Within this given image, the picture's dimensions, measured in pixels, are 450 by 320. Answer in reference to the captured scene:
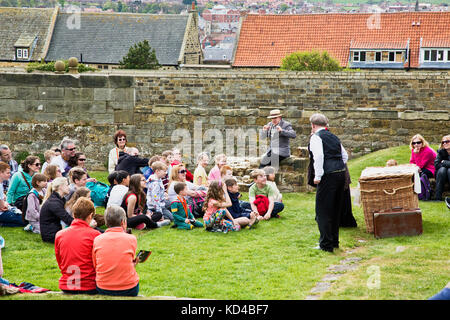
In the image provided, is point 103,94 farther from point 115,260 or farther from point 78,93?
point 115,260

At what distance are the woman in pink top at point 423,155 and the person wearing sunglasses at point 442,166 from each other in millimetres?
349

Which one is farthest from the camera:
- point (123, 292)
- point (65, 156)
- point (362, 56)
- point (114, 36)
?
point (114, 36)

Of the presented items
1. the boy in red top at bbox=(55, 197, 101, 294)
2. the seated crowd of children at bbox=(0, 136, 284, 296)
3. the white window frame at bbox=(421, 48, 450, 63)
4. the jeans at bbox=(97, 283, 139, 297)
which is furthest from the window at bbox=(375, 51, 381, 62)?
the jeans at bbox=(97, 283, 139, 297)

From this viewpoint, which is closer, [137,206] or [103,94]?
[137,206]

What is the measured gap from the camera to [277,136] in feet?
46.6

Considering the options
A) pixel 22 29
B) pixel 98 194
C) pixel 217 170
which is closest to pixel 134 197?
pixel 98 194

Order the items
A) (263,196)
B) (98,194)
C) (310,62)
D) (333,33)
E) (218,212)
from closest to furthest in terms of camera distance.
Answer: (218,212) → (263,196) → (98,194) → (310,62) → (333,33)

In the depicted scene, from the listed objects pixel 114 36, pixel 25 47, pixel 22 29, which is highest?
pixel 22 29

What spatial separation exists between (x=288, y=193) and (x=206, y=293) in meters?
7.65

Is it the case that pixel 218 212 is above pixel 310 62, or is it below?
below

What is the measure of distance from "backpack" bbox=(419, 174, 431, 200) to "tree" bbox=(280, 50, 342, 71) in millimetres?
40447

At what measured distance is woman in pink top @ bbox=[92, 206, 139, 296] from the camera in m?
6.83

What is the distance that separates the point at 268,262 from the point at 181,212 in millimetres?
2944
